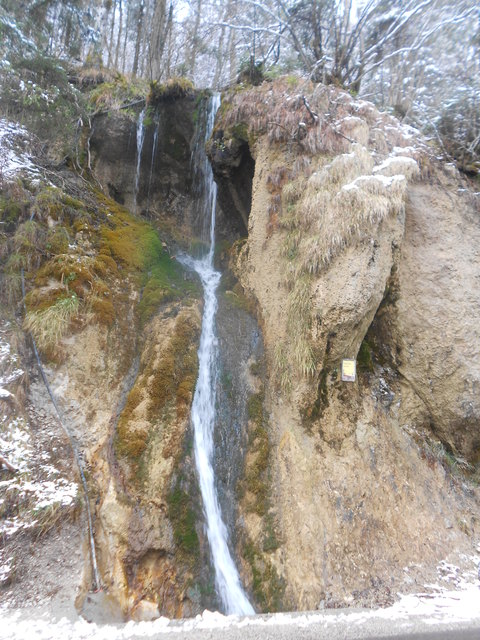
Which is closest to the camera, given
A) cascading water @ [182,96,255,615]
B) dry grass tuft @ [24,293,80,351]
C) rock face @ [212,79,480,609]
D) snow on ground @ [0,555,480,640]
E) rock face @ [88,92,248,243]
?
snow on ground @ [0,555,480,640]

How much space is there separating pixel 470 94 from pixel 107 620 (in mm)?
11263

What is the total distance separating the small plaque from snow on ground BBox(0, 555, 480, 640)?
264 centimetres

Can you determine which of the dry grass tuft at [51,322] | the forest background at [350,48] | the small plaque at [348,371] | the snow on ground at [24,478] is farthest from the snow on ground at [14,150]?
the small plaque at [348,371]

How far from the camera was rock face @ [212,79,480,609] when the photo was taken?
4.71 m

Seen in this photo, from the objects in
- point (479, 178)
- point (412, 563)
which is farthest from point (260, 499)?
point (479, 178)

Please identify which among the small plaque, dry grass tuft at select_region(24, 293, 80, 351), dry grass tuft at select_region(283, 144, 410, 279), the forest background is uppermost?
the forest background

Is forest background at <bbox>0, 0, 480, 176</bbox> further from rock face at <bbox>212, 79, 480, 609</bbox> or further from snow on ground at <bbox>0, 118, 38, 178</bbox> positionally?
rock face at <bbox>212, 79, 480, 609</bbox>

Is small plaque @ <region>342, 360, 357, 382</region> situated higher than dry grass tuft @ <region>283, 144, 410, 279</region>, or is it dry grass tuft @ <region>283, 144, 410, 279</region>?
dry grass tuft @ <region>283, 144, 410, 279</region>

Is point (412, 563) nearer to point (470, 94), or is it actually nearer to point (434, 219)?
point (434, 219)

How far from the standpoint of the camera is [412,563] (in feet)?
15.3

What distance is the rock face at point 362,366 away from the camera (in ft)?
15.4

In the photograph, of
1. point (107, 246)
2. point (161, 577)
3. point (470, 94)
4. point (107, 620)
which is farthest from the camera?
point (470, 94)

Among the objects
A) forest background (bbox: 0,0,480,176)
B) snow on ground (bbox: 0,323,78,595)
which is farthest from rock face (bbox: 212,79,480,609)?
snow on ground (bbox: 0,323,78,595)

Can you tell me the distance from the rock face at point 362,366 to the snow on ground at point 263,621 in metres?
Result: 0.53
